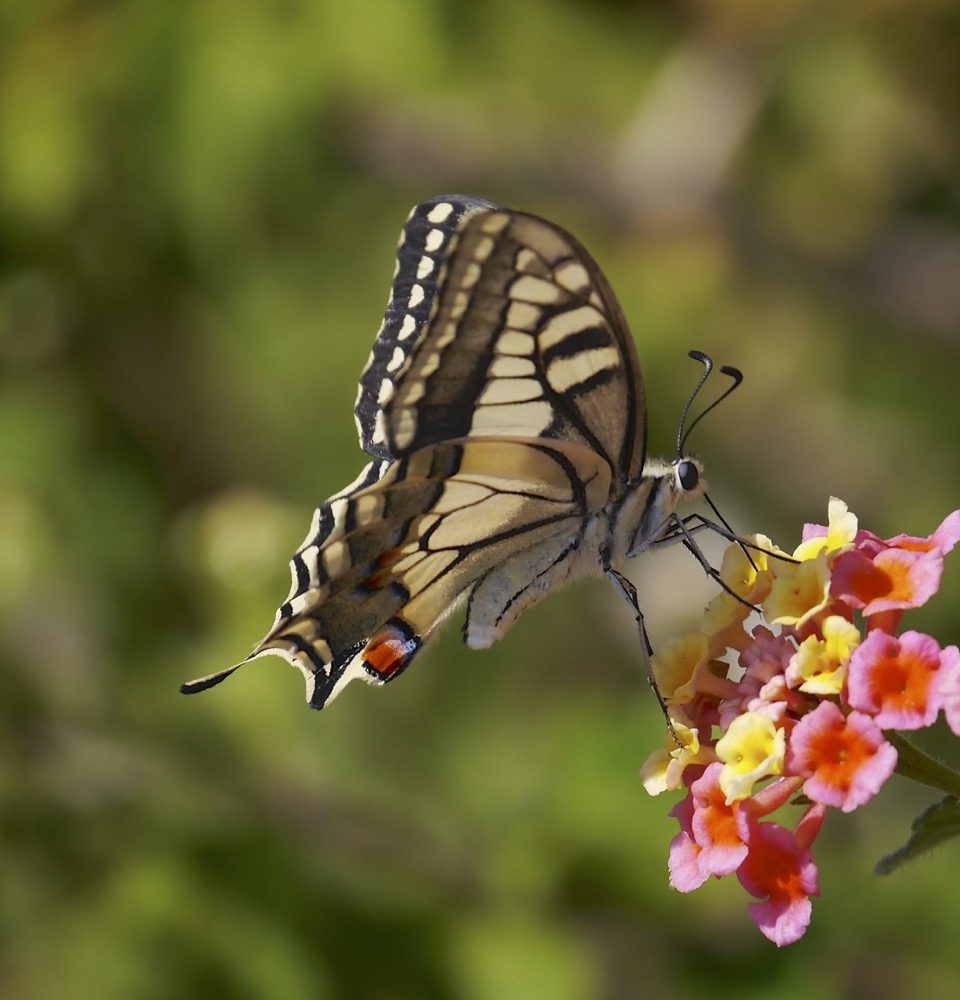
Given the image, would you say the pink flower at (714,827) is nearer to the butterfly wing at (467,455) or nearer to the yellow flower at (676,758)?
the yellow flower at (676,758)

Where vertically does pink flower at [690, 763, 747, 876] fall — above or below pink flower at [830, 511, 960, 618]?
below

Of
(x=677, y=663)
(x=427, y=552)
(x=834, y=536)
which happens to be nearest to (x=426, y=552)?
(x=427, y=552)

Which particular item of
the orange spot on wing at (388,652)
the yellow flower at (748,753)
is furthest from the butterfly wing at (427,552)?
the yellow flower at (748,753)

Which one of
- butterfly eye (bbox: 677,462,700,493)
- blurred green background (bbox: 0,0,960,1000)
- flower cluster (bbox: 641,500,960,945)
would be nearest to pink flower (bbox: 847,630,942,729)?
flower cluster (bbox: 641,500,960,945)

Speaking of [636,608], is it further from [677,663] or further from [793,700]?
[793,700]

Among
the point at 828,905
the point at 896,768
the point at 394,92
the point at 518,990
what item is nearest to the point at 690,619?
the point at 828,905

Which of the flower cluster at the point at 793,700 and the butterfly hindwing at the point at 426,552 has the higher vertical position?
the flower cluster at the point at 793,700

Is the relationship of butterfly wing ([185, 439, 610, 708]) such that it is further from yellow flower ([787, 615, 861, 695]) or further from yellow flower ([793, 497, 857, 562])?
yellow flower ([787, 615, 861, 695])
